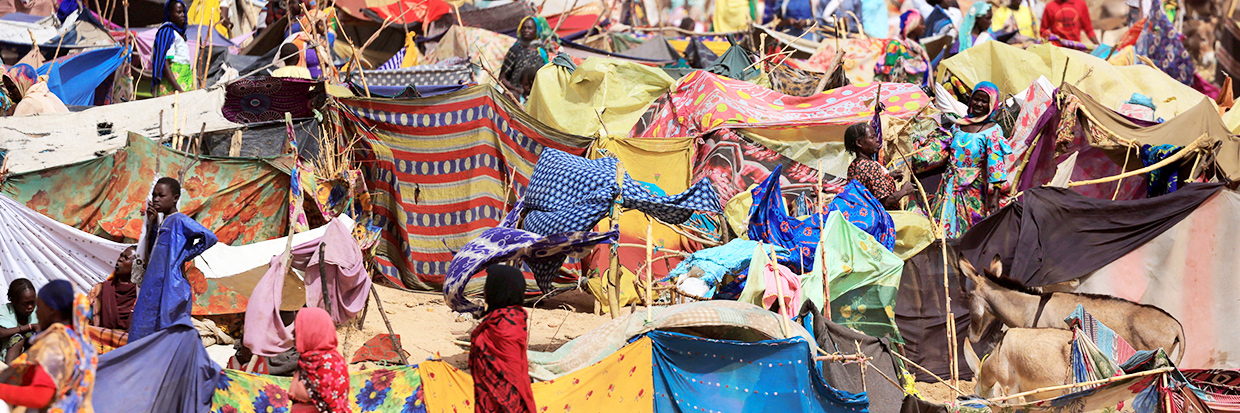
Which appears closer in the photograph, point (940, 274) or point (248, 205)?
point (940, 274)

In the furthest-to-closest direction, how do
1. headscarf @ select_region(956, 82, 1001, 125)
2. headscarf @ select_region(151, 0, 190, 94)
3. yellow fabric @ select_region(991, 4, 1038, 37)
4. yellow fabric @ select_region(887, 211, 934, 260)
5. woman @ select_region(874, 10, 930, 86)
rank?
yellow fabric @ select_region(991, 4, 1038, 37)
woman @ select_region(874, 10, 930, 86)
headscarf @ select_region(151, 0, 190, 94)
headscarf @ select_region(956, 82, 1001, 125)
yellow fabric @ select_region(887, 211, 934, 260)

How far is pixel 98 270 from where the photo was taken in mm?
7547

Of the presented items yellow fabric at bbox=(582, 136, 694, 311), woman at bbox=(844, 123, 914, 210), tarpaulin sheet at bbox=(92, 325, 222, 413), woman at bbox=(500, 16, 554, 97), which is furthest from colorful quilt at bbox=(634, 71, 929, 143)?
tarpaulin sheet at bbox=(92, 325, 222, 413)

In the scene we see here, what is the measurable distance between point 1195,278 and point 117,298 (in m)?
6.62

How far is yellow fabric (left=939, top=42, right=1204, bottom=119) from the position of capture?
12.4 metres

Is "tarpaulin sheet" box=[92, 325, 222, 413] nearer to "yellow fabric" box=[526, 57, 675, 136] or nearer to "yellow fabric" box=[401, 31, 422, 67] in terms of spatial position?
"yellow fabric" box=[526, 57, 675, 136]

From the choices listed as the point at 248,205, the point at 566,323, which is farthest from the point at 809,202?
the point at 248,205

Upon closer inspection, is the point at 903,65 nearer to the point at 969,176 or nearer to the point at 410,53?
the point at 969,176

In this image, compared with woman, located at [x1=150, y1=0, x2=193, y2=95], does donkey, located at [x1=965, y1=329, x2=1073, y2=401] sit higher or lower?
lower

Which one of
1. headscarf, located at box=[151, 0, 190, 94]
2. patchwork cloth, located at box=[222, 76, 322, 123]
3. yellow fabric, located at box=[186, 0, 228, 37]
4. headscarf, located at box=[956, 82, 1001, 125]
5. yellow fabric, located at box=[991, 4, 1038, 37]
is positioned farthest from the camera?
yellow fabric, located at box=[991, 4, 1038, 37]

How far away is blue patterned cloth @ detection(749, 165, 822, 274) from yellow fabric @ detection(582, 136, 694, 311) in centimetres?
154

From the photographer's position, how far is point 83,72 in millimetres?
11422

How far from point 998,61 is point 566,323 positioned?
6643 mm

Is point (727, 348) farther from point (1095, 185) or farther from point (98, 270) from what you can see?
point (1095, 185)
